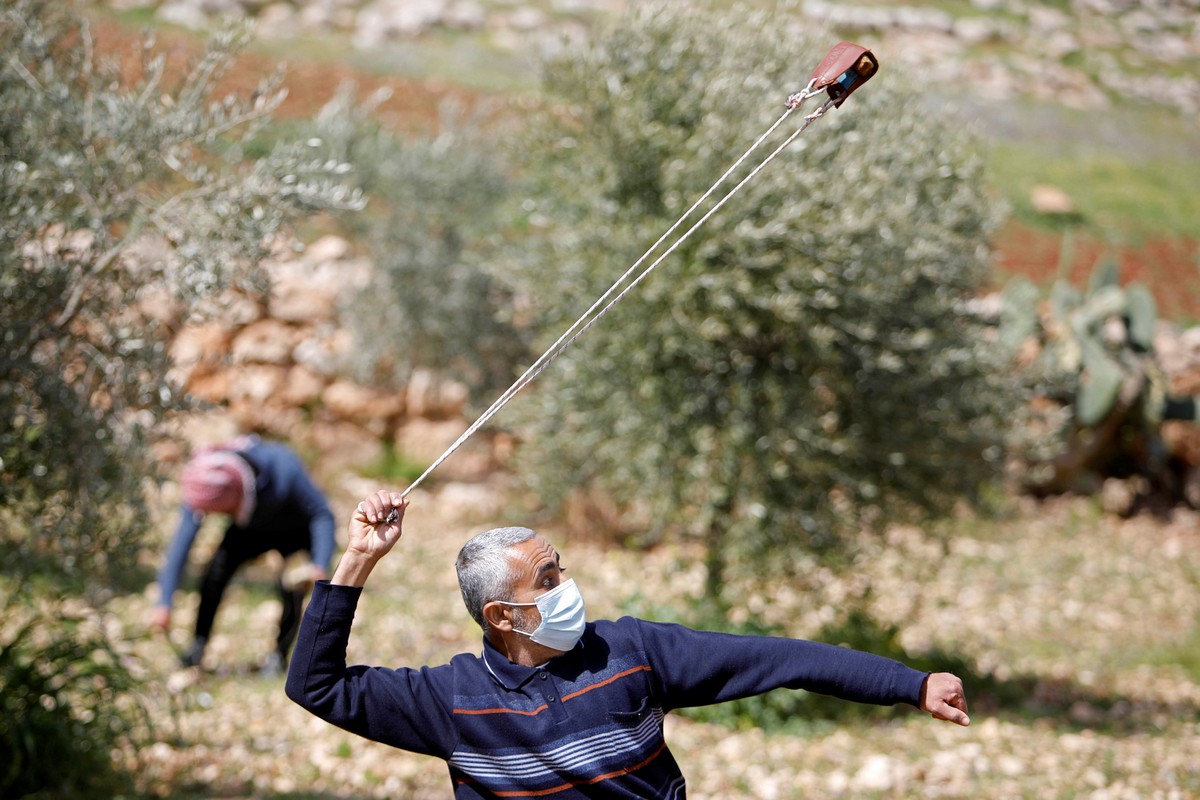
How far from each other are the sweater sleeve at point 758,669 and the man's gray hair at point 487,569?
0.38 meters

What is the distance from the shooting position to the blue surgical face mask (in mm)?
2523

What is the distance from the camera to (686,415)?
649cm

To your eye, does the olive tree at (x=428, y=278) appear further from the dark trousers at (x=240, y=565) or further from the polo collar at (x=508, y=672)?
the polo collar at (x=508, y=672)

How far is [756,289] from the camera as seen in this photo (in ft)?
20.1

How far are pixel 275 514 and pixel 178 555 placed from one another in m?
0.59

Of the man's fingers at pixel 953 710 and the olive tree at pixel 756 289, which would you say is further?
the olive tree at pixel 756 289

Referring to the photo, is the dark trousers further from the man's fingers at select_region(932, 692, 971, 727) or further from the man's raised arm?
the man's fingers at select_region(932, 692, 971, 727)

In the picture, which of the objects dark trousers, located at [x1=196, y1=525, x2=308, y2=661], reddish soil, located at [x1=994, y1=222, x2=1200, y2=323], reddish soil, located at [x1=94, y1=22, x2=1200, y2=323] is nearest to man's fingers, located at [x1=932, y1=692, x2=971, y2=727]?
dark trousers, located at [x1=196, y1=525, x2=308, y2=661]

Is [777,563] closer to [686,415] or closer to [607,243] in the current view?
[686,415]

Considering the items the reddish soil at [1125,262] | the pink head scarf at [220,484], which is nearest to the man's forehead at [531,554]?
the pink head scarf at [220,484]

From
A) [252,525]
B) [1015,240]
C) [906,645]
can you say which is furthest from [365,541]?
[1015,240]

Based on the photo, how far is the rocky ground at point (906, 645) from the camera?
5.18m

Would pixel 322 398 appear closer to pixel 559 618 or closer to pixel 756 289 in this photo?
pixel 756 289

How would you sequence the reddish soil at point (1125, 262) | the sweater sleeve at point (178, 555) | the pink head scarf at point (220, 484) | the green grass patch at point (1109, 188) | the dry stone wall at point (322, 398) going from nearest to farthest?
the pink head scarf at point (220, 484) < the sweater sleeve at point (178, 555) < the dry stone wall at point (322, 398) < the reddish soil at point (1125, 262) < the green grass patch at point (1109, 188)
